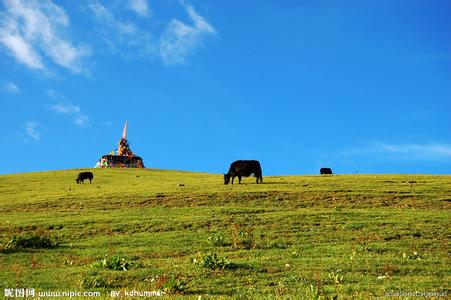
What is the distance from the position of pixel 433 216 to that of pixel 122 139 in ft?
348

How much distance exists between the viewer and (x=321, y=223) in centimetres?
2781

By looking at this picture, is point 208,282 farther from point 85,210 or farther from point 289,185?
point 289,185

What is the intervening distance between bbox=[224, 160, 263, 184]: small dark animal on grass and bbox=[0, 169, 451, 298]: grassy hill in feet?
16.7

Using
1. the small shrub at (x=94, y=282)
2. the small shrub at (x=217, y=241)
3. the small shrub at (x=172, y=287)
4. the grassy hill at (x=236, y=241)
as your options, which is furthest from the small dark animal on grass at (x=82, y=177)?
the small shrub at (x=172, y=287)

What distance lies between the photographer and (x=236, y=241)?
22.8 metres

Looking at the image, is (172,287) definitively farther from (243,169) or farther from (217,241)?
(243,169)

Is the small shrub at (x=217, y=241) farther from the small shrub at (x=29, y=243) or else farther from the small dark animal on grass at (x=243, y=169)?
the small dark animal on grass at (x=243, y=169)

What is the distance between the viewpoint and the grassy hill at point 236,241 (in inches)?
596

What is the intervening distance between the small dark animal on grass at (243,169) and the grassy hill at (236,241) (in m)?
5.09

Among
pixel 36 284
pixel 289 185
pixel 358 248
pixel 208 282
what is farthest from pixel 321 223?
pixel 289 185

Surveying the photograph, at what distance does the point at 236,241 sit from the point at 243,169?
27.9 metres

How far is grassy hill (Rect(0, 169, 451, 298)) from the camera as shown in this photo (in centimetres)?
1515

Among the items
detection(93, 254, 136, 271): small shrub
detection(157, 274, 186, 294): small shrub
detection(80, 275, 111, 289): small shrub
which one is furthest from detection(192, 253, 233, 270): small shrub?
detection(80, 275, 111, 289): small shrub

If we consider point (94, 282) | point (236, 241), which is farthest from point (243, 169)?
point (94, 282)
